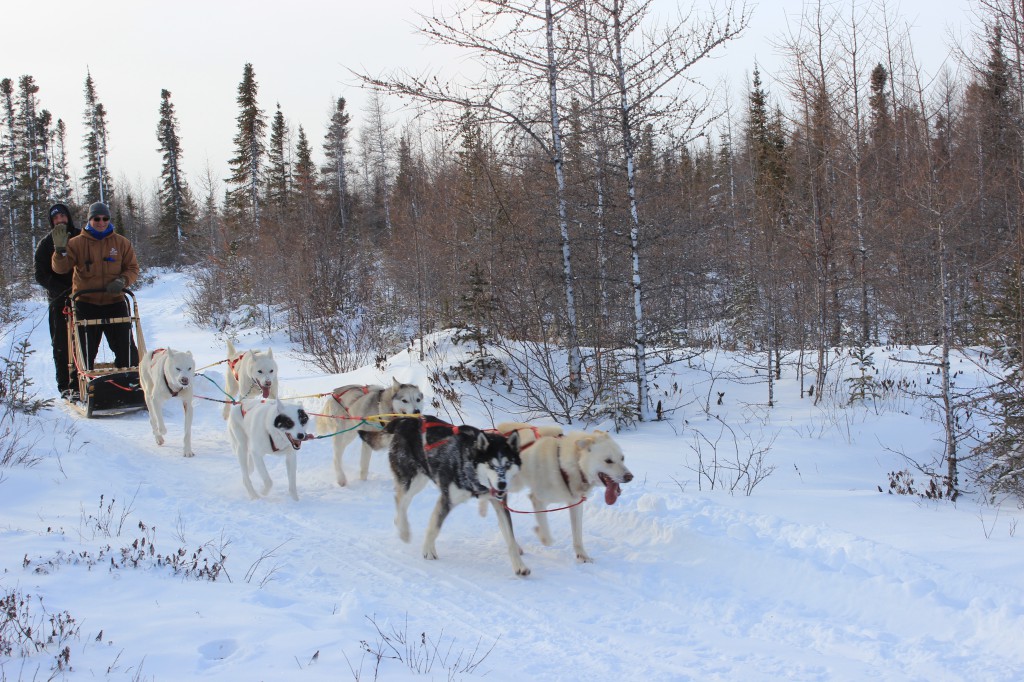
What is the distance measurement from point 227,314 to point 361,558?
18915 millimetres

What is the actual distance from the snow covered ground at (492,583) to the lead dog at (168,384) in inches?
27.4

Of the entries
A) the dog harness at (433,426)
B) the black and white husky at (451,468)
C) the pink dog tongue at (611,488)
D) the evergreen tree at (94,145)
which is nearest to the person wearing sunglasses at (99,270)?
the black and white husky at (451,468)

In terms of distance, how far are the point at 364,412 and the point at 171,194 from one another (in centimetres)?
4306

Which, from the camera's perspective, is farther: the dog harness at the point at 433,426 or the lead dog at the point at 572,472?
the dog harness at the point at 433,426

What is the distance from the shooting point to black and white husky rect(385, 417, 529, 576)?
4098mm

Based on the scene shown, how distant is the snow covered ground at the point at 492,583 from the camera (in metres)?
2.97

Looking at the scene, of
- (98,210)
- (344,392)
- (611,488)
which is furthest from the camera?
(98,210)

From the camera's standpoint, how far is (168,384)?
7176 millimetres

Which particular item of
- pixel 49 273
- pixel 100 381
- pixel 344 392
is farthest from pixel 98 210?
pixel 344 392

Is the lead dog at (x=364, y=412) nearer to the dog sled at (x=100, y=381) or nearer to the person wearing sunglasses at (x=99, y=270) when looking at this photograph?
the dog sled at (x=100, y=381)

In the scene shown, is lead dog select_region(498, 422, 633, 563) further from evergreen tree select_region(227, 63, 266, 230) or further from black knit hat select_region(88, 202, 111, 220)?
evergreen tree select_region(227, 63, 266, 230)

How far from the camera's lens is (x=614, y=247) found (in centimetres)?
1015

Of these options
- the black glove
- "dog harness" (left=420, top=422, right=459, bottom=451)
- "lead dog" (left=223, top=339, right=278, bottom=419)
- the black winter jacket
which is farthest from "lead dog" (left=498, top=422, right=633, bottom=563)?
the black winter jacket

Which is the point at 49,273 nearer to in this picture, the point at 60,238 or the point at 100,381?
the point at 60,238
